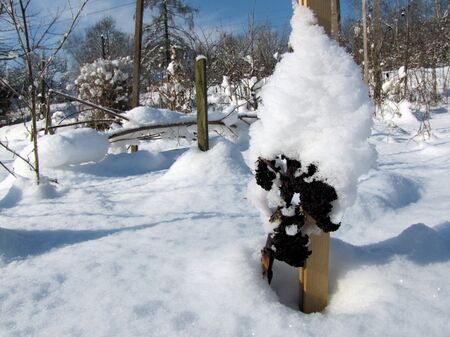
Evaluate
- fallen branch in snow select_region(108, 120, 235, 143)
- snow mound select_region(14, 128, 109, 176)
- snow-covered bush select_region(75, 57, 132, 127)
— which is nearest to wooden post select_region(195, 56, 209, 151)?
fallen branch in snow select_region(108, 120, 235, 143)

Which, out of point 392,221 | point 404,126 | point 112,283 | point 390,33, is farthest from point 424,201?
point 390,33

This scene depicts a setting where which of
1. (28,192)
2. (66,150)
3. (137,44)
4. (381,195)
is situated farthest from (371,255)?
(137,44)

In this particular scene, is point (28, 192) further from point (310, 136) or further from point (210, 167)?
point (310, 136)

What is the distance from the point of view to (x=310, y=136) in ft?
3.37

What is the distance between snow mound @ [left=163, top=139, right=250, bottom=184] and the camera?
2.72m

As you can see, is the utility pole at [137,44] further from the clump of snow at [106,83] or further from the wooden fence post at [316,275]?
the wooden fence post at [316,275]

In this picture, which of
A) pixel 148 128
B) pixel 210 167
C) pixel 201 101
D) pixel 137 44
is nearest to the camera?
pixel 210 167

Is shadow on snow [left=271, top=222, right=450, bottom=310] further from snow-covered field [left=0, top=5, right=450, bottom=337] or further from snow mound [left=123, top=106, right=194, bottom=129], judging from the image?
snow mound [left=123, top=106, right=194, bottom=129]

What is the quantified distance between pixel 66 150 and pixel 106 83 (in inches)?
280

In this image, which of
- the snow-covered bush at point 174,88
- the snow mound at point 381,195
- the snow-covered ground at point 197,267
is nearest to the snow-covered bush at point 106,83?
the snow-covered bush at point 174,88

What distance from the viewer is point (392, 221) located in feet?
6.51

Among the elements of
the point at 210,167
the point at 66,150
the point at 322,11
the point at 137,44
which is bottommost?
the point at 210,167

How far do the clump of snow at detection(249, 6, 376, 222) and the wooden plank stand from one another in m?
0.15

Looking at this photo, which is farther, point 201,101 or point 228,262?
point 201,101
